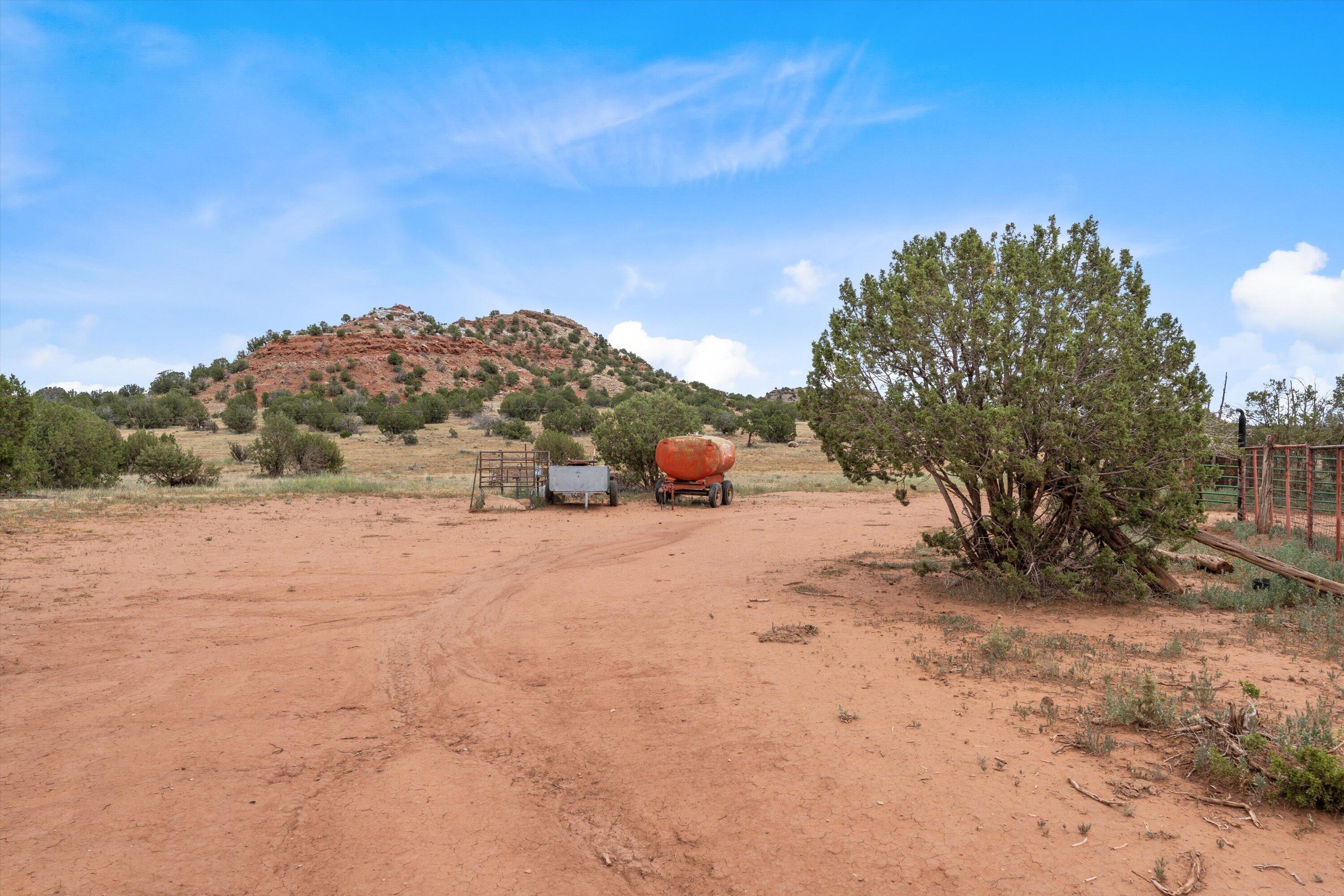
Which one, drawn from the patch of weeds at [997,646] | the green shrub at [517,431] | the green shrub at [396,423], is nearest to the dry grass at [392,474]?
the green shrub at [517,431]

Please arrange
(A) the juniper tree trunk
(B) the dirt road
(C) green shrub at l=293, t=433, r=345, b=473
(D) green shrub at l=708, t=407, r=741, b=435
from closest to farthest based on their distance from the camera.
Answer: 1. (B) the dirt road
2. (A) the juniper tree trunk
3. (C) green shrub at l=293, t=433, r=345, b=473
4. (D) green shrub at l=708, t=407, r=741, b=435

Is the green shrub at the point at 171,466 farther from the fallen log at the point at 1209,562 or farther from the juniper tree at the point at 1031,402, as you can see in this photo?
the fallen log at the point at 1209,562

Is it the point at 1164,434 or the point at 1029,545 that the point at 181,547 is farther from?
the point at 1164,434

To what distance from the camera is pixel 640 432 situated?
26.5 meters

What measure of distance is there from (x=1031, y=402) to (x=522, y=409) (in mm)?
50508

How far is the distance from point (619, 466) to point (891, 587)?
17.9 metres

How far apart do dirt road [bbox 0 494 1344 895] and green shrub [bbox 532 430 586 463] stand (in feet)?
66.2

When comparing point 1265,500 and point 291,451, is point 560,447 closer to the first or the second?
point 291,451

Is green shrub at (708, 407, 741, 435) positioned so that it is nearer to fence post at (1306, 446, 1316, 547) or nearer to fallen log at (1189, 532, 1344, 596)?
fence post at (1306, 446, 1316, 547)

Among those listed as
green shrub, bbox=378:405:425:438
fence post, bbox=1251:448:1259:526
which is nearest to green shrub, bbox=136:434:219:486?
green shrub, bbox=378:405:425:438

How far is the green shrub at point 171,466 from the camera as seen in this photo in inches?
1037

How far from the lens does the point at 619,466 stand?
27.7 metres

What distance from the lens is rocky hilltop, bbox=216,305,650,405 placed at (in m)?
73.9

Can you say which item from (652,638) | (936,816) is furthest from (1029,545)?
(936,816)
